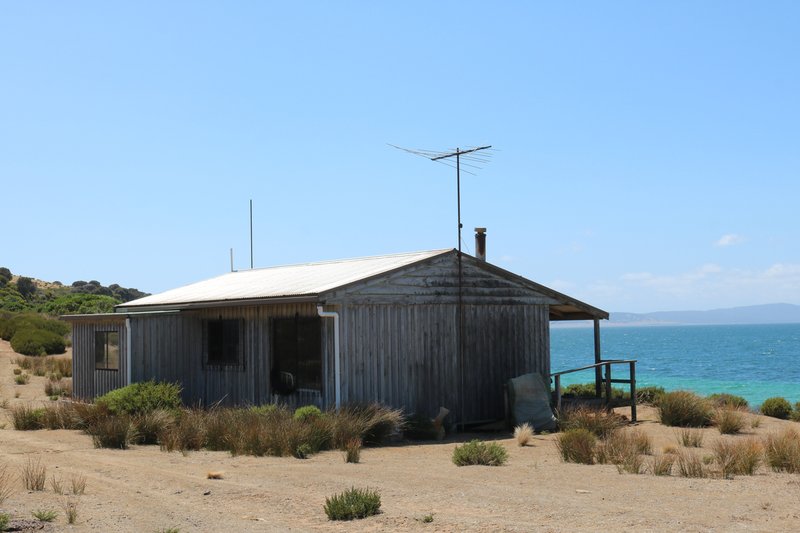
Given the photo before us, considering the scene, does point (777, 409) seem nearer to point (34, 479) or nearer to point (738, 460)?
point (738, 460)

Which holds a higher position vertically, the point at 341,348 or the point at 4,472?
the point at 341,348

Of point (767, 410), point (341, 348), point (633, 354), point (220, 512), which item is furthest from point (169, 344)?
point (633, 354)

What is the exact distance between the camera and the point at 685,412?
1978 cm

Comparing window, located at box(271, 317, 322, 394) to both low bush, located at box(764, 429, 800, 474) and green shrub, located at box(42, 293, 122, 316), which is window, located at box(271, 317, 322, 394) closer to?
low bush, located at box(764, 429, 800, 474)

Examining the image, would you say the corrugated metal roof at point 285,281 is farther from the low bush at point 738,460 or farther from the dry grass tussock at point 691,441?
the low bush at point 738,460

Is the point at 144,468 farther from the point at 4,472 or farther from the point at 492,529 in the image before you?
the point at 492,529

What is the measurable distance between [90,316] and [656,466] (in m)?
14.3

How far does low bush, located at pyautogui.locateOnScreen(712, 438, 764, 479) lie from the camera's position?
12.0 meters

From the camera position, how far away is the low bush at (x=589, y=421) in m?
17.2

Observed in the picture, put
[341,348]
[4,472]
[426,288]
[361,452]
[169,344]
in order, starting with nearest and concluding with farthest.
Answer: [4,472], [361,452], [341,348], [426,288], [169,344]

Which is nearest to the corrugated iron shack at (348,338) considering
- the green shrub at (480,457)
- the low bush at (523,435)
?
the low bush at (523,435)

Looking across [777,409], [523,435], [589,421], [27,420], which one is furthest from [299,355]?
[777,409]

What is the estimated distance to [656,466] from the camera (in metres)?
12.2

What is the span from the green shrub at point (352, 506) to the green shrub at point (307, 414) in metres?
6.20
